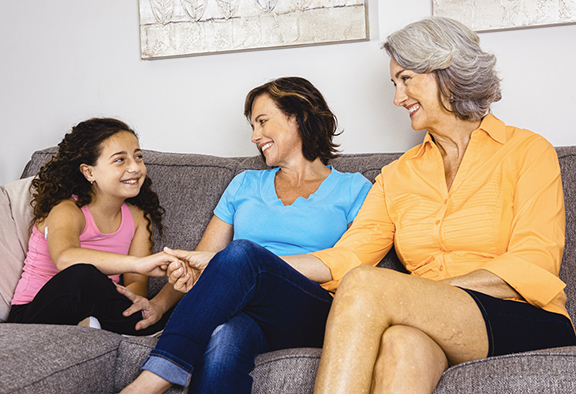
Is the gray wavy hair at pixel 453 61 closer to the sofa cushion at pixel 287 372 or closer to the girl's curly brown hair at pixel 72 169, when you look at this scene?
the sofa cushion at pixel 287 372

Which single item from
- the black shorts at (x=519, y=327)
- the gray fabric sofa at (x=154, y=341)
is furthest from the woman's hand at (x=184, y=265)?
the black shorts at (x=519, y=327)

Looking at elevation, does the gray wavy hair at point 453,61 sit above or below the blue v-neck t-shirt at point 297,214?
above

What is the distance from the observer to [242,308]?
1.25 metres

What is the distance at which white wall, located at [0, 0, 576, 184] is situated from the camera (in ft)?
6.56

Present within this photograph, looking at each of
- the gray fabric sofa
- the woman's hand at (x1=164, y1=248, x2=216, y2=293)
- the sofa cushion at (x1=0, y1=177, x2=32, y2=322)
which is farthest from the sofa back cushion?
the sofa cushion at (x1=0, y1=177, x2=32, y2=322)

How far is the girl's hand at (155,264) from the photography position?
146 centimetres

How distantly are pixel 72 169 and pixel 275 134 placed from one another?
2.32 feet

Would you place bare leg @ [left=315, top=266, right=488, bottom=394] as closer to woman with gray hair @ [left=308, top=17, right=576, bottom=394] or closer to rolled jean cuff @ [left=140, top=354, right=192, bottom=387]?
woman with gray hair @ [left=308, top=17, right=576, bottom=394]

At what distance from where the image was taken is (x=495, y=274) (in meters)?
1.22

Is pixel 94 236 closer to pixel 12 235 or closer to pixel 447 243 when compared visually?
pixel 12 235

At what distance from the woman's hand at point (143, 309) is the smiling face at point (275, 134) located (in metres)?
0.61

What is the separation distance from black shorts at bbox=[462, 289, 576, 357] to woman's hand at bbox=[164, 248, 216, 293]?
685mm

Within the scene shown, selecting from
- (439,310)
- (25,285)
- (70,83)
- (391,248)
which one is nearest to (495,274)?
(439,310)

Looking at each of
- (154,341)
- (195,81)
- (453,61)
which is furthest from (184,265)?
(195,81)
